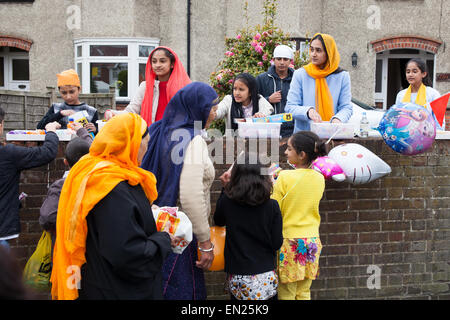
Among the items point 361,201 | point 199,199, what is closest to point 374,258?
point 361,201

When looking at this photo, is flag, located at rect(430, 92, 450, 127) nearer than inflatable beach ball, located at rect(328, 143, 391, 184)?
No

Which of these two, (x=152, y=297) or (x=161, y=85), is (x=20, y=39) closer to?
(x=161, y=85)

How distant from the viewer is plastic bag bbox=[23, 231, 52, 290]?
11.3 feet

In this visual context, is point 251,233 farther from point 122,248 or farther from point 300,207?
point 122,248

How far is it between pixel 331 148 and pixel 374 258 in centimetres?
125

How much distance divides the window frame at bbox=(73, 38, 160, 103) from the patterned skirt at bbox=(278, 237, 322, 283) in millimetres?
10217

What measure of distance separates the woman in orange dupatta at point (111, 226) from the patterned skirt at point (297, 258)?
4.16ft

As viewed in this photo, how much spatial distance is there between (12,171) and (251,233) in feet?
6.14

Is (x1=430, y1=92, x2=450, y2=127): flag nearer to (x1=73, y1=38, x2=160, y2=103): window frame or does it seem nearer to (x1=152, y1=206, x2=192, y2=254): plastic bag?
(x1=152, y1=206, x2=192, y2=254): plastic bag

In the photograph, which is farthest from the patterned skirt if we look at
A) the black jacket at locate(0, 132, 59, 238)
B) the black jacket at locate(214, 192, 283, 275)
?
the black jacket at locate(0, 132, 59, 238)

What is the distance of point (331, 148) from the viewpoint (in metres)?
4.34

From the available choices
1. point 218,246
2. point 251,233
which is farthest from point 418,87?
point 218,246

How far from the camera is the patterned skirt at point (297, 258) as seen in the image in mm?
3525

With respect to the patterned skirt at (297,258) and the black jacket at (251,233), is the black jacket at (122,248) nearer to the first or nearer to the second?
the black jacket at (251,233)
